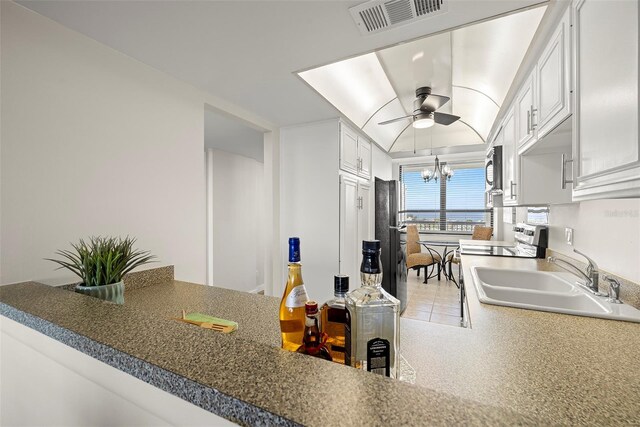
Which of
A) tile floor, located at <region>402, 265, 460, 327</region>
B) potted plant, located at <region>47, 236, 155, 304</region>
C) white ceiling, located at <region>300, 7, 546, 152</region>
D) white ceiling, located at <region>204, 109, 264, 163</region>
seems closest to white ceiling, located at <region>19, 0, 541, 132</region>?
white ceiling, located at <region>300, 7, 546, 152</region>

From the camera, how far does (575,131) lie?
1065mm

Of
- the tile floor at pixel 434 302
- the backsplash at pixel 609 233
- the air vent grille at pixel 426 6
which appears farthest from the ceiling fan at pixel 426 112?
the tile floor at pixel 434 302

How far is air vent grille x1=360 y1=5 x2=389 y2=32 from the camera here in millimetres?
1279

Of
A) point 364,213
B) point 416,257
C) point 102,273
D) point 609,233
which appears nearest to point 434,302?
point 416,257

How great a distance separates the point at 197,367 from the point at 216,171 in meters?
3.91

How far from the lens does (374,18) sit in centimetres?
133

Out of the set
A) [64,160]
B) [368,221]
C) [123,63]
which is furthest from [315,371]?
[368,221]

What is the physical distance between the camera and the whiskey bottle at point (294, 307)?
638 millimetres

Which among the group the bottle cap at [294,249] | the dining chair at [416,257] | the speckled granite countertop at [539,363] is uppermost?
the bottle cap at [294,249]

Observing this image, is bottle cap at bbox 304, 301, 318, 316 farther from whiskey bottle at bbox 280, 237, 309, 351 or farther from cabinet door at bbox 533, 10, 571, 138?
cabinet door at bbox 533, 10, 571, 138

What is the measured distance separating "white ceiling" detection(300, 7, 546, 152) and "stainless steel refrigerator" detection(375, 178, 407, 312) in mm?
837

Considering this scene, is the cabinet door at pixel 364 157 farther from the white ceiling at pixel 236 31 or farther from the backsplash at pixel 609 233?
the backsplash at pixel 609 233

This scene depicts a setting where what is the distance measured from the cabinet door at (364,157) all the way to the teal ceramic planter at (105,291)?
268 cm

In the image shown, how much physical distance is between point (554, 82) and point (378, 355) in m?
1.52
